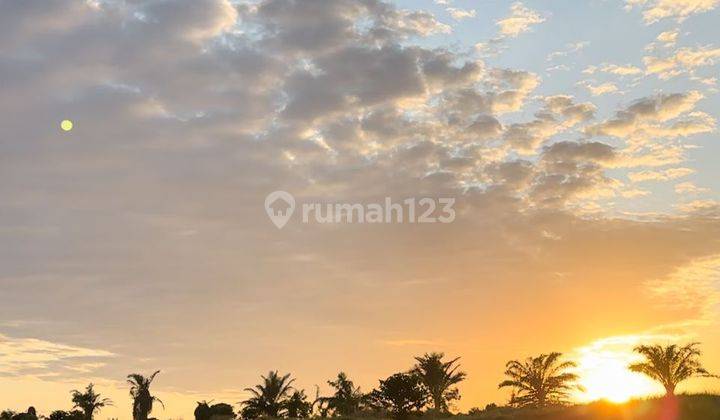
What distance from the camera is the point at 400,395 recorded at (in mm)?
64500

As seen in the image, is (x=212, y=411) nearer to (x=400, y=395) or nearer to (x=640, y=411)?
(x=400, y=395)

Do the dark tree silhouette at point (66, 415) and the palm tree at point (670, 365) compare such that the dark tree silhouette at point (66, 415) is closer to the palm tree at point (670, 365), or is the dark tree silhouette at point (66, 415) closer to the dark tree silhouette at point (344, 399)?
the dark tree silhouette at point (344, 399)

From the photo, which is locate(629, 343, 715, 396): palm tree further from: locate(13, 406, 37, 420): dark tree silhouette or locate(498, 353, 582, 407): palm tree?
locate(13, 406, 37, 420): dark tree silhouette

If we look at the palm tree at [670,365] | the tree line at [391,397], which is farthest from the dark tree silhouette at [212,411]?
the palm tree at [670,365]

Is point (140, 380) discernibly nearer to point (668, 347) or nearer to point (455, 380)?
point (455, 380)

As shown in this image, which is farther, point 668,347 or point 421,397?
point 421,397

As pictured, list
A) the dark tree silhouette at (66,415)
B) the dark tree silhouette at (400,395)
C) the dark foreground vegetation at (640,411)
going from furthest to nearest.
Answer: the dark tree silhouette at (66,415) < the dark tree silhouette at (400,395) < the dark foreground vegetation at (640,411)

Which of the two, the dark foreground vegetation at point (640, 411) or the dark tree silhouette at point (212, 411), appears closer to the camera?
the dark foreground vegetation at point (640, 411)

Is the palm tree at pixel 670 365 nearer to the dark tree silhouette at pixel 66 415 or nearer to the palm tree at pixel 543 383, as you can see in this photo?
the palm tree at pixel 543 383

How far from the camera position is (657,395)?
164 feet

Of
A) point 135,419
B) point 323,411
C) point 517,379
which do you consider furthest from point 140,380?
point 517,379

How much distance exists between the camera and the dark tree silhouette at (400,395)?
64500mm

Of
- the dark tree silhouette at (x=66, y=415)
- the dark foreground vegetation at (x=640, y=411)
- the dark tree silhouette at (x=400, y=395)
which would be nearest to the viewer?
the dark foreground vegetation at (x=640, y=411)

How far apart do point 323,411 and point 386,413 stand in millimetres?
18023
